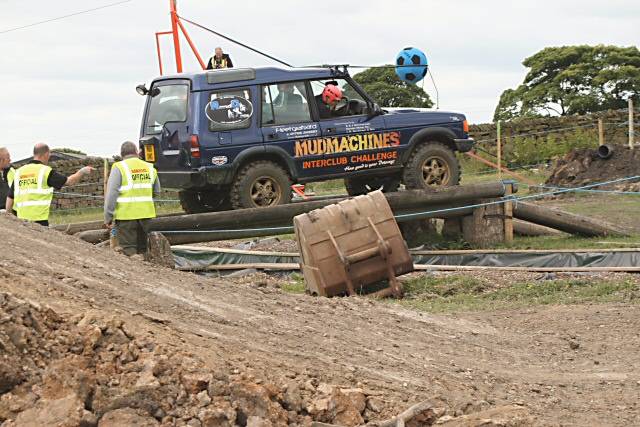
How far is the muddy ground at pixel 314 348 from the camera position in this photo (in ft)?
20.5

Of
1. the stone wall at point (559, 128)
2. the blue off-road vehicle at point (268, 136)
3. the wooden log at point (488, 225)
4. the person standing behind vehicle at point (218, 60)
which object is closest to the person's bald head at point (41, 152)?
the blue off-road vehicle at point (268, 136)

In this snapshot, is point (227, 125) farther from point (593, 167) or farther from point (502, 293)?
point (593, 167)

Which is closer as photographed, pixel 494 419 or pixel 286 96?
pixel 494 419

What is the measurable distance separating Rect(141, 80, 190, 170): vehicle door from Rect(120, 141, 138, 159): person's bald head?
1636 mm

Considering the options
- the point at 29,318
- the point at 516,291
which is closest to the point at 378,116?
the point at 516,291

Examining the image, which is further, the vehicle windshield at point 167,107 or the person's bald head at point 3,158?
the vehicle windshield at point 167,107

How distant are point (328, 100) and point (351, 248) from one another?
3.41 meters

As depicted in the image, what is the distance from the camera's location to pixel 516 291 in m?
13.1

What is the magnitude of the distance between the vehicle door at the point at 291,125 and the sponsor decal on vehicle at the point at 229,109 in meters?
0.24

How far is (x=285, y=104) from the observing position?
15.5 metres

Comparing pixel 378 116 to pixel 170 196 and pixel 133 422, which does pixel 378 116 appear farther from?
pixel 170 196

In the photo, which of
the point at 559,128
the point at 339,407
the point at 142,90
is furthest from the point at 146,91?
the point at 559,128

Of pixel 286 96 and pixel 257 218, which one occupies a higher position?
pixel 286 96

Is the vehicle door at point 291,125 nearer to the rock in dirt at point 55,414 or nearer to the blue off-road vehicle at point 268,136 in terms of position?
the blue off-road vehicle at point 268,136
